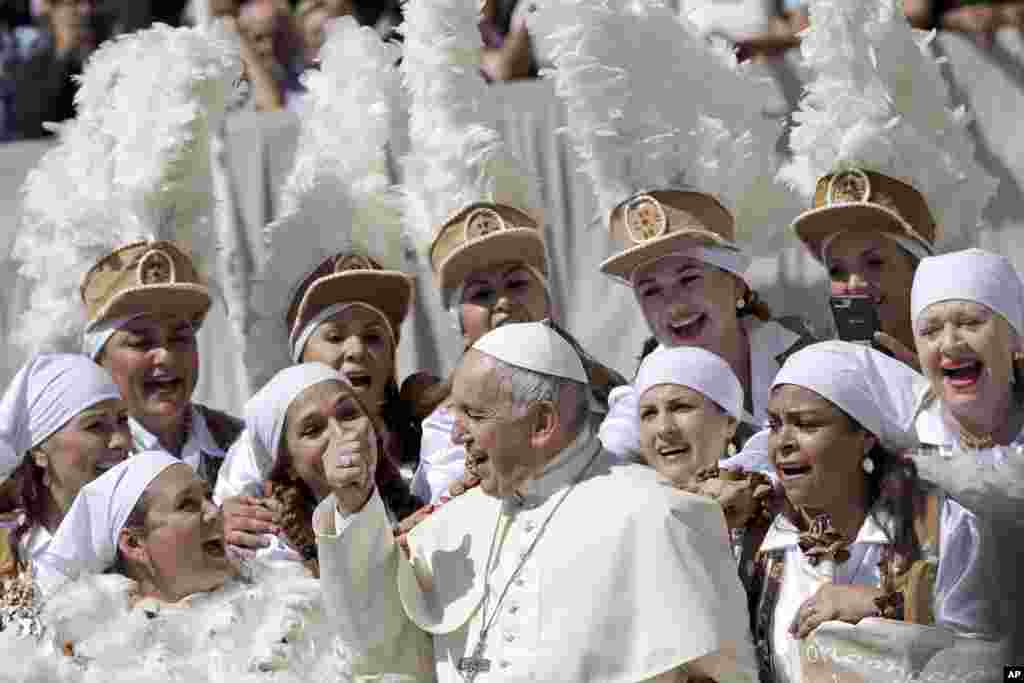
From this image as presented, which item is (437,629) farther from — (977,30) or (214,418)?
(977,30)

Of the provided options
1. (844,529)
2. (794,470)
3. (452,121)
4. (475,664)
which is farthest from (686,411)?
(452,121)

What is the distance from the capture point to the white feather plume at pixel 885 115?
714cm

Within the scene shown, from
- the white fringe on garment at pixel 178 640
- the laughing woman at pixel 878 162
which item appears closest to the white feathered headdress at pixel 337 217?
the laughing woman at pixel 878 162

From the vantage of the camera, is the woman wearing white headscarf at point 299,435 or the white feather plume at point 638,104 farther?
the white feather plume at point 638,104

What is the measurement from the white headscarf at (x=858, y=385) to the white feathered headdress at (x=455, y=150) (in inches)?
63.4

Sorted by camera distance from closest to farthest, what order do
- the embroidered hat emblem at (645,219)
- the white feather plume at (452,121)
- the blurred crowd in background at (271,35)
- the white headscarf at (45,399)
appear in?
the white headscarf at (45,399) → the embroidered hat emblem at (645,219) → the white feather plume at (452,121) → the blurred crowd in background at (271,35)

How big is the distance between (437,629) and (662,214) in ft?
6.50

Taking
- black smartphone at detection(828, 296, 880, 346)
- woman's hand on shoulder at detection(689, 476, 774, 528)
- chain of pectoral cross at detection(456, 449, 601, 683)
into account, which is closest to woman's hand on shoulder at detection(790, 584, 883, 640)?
woman's hand on shoulder at detection(689, 476, 774, 528)

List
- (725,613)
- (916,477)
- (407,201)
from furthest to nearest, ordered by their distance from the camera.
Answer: (407,201) < (916,477) < (725,613)

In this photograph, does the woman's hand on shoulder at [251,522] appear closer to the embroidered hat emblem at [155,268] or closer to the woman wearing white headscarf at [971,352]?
the embroidered hat emblem at [155,268]

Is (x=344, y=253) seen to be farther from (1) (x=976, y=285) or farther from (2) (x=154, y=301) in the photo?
(1) (x=976, y=285)

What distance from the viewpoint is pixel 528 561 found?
17.6ft

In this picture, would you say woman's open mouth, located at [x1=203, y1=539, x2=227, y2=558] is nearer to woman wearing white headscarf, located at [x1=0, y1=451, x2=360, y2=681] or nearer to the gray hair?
woman wearing white headscarf, located at [x1=0, y1=451, x2=360, y2=681]

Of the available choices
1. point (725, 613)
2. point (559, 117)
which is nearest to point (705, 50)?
point (559, 117)
